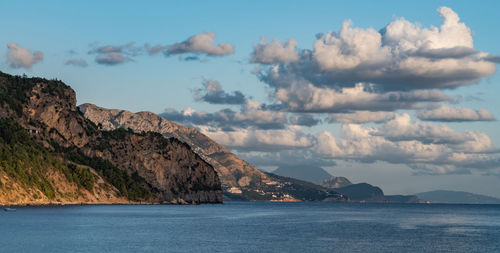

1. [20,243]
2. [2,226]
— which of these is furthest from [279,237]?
[2,226]

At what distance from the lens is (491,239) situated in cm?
14300

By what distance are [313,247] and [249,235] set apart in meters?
31.0

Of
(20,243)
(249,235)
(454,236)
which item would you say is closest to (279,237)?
(249,235)

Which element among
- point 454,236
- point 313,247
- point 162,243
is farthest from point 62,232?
point 454,236

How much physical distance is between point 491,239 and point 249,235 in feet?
187

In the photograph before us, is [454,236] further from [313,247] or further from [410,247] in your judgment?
[313,247]

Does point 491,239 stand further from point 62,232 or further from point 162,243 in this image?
point 62,232

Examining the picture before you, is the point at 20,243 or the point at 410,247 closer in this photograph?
the point at 20,243

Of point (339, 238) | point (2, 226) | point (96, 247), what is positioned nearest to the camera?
Answer: point (96, 247)

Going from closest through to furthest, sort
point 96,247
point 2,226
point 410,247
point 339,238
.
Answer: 1. point 96,247
2. point 410,247
3. point 339,238
4. point 2,226

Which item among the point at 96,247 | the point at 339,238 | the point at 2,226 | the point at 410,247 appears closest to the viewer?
the point at 96,247

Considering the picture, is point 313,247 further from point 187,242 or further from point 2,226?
point 2,226

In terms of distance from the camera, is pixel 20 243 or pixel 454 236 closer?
pixel 20 243

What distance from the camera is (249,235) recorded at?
470 ft
